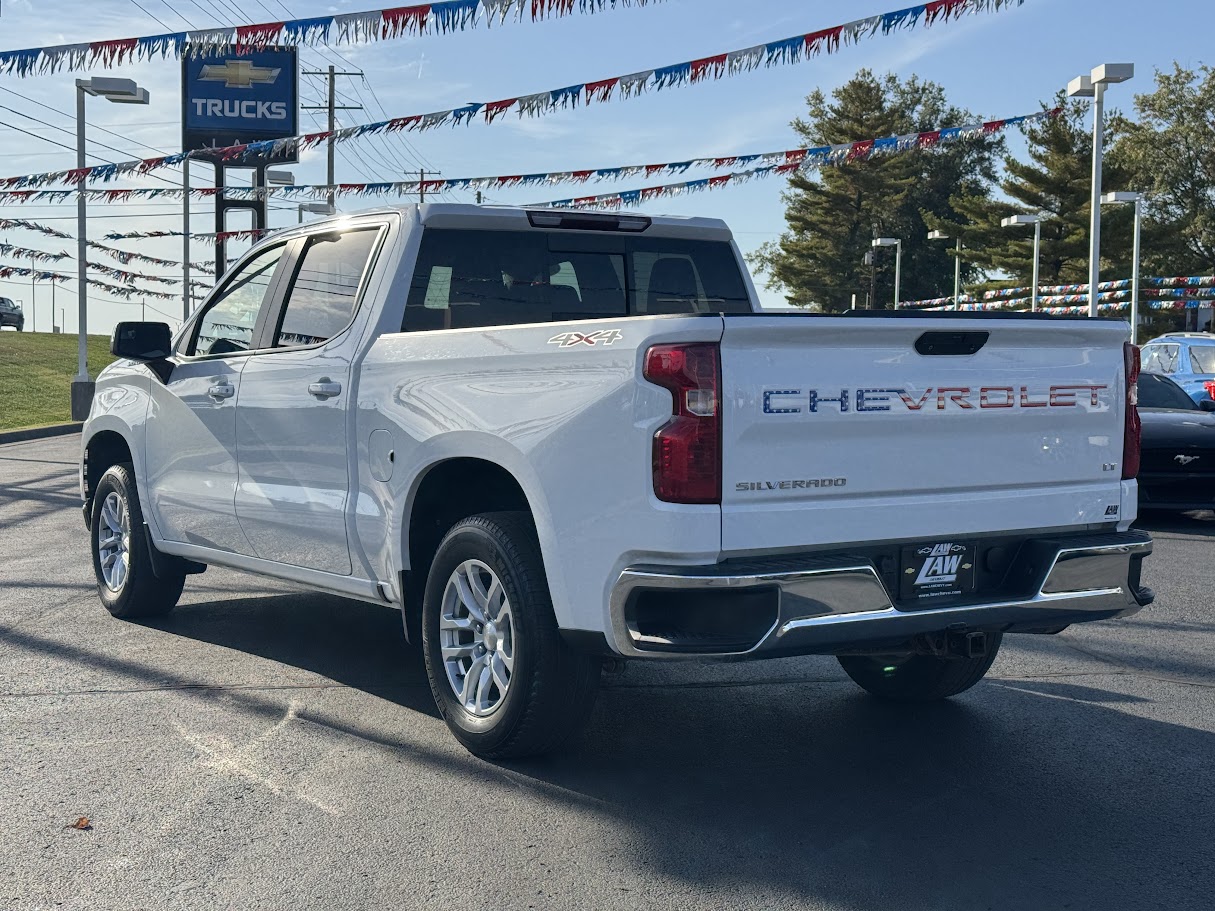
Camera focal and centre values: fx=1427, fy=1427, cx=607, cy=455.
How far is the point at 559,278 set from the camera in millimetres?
6219

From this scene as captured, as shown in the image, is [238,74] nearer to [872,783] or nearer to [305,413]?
[305,413]

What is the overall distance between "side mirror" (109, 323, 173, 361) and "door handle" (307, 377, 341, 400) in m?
1.62

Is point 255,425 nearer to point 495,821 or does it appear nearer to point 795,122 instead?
point 495,821

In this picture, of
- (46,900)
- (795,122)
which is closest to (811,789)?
(46,900)

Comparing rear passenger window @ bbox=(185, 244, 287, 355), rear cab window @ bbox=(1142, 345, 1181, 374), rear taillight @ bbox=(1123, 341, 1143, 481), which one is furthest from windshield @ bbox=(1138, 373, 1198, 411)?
rear passenger window @ bbox=(185, 244, 287, 355)

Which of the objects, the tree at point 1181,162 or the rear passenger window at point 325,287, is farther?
the tree at point 1181,162

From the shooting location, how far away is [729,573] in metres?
4.14

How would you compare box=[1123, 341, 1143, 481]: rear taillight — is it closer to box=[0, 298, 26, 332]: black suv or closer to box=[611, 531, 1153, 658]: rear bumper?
box=[611, 531, 1153, 658]: rear bumper

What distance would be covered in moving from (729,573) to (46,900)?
204cm

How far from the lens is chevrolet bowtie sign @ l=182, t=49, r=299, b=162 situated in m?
41.1

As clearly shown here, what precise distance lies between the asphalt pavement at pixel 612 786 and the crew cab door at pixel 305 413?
645mm

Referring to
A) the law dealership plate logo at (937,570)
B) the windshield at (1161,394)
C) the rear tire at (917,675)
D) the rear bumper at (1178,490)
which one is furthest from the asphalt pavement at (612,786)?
the windshield at (1161,394)

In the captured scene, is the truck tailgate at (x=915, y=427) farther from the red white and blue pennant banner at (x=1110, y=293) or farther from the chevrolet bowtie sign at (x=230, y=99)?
the red white and blue pennant banner at (x=1110, y=293)

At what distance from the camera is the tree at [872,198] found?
78.8 m
